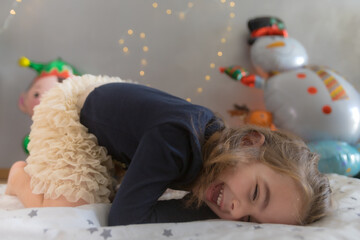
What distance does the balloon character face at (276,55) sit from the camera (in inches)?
69.8

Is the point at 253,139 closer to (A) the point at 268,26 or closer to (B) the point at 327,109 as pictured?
(B) the point at 327,109

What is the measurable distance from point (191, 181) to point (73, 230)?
1.07ft

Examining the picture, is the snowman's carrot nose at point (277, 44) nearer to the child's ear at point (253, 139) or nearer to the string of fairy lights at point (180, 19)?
the string of fairy lights at point (180, 19)

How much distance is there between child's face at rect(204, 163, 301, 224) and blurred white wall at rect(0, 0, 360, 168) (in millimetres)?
1303

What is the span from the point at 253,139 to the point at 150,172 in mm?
279

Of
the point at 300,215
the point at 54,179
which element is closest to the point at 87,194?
the point at 54,179

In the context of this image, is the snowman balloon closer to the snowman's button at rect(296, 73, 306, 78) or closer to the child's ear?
the snowman's button at rect(296, 73, 306, 78)

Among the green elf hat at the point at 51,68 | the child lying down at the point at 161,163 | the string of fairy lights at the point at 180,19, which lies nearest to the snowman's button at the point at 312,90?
the string of fairy lights at the point at 180,19

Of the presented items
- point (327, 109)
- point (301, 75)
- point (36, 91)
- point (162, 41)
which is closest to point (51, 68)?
point (36, 91)

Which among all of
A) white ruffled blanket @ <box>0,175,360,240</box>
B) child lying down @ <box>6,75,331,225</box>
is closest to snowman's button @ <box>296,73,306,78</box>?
child lying down @ <box>6,75,331,225</box>

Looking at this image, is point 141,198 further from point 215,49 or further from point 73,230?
point 215,49

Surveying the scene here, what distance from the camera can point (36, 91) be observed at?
70.6 inches

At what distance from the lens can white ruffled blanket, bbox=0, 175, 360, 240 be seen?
60 cm

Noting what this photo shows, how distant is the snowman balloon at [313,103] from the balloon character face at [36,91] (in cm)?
97
